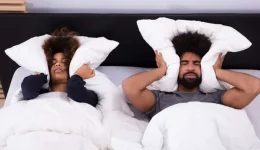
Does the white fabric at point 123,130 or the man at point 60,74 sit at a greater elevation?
the man at point 60,74

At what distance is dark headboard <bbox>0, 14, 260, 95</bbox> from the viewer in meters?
1.75

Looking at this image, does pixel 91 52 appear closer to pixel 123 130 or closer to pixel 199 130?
pixel 123 130

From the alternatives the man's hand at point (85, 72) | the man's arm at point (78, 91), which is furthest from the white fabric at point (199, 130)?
the man's hand at point (85, 72)

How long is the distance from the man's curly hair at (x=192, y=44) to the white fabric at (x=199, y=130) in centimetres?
24

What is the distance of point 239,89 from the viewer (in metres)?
1.52

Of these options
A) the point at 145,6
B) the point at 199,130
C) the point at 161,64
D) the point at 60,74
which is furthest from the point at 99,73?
the point at 199,130

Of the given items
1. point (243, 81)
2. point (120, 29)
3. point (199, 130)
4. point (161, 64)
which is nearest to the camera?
point (199, 130)

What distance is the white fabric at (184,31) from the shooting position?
1571 mm

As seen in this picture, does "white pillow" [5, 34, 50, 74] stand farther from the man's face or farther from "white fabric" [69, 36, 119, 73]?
the man's face

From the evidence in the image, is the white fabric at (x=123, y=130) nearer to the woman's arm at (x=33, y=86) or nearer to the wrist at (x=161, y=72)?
the wrist at (x=161, y=72)

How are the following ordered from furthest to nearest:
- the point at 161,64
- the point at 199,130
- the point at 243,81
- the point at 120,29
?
the point at 120,29 → the point at 161,64 → the point at 243,81 → the point at 199,130

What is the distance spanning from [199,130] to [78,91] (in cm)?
50

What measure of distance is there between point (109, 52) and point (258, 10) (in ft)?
2.39

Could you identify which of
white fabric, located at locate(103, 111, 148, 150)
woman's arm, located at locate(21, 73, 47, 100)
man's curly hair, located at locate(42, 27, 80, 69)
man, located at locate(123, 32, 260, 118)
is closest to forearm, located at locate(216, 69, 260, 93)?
man, located at locate(123, 32, 260, 118)
